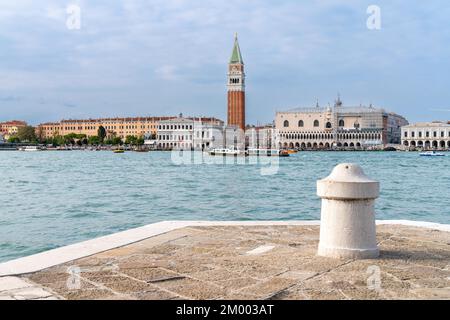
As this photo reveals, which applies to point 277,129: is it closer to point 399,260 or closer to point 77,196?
point 77,196

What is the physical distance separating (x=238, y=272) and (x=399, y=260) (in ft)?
3.90

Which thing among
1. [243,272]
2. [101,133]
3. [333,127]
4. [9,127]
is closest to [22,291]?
[243,272]

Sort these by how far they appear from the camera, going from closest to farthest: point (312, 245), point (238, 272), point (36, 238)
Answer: point (238, 272) < point (312, 245) < point (36, 238)

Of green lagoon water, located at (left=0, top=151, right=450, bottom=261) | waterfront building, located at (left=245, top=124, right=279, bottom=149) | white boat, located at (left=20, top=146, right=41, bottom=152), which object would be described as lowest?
green lagoon water, located at (left=0, top=151, right=450, bottom=261)

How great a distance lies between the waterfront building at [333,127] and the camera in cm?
10244

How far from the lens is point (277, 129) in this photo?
10562cm

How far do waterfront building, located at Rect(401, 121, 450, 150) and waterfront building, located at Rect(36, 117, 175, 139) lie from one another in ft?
151

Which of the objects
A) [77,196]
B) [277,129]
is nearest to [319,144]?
[277,129]

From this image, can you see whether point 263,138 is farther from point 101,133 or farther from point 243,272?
point 243,272

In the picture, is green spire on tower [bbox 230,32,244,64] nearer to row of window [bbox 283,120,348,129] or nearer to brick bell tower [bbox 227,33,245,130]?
brick bell tower [bbox 227,33,245,130]

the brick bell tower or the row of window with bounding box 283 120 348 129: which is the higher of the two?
the brick bell tower

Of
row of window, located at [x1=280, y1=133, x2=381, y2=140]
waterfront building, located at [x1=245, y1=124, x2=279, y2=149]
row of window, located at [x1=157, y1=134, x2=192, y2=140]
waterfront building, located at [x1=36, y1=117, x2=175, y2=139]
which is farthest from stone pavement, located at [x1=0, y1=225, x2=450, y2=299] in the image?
waterfront building, located at [x1=36, y1=117, x2=175, y2=139]

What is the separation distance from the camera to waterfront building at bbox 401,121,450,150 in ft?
318

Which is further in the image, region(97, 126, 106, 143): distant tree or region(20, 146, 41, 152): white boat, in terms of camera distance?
region(20, 146, 41, 152): white boat
